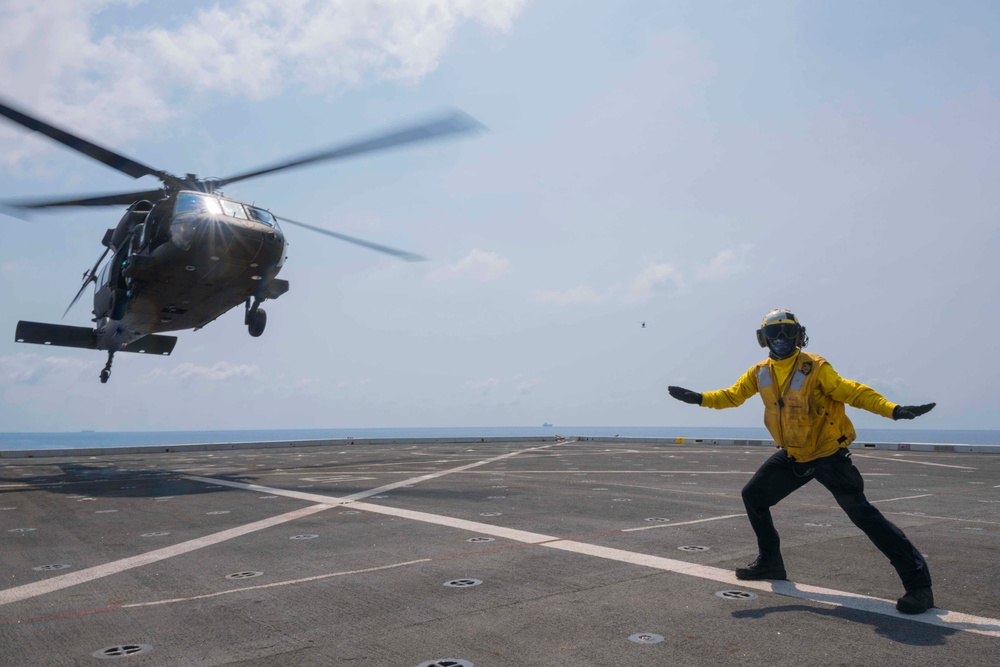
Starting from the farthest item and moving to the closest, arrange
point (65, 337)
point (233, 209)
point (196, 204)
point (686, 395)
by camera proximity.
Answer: point (65, 337)
point (233, 209)
point (196, 204)
point (686, 395)

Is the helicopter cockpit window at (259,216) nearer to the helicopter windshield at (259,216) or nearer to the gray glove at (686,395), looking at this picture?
the helicopter windshield at (259,216)

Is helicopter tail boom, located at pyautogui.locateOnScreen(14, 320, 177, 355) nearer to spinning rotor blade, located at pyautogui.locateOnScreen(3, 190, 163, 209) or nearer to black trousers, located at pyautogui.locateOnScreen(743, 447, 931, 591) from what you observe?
spinning rotor blade, located at pyautogui.locateOnScreen(3, 190, 163, 209)

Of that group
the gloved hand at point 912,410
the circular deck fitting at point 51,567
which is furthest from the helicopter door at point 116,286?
the gloved hand at point 912,410

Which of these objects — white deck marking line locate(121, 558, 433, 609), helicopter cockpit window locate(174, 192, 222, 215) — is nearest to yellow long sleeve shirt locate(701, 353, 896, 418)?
white deck marking line locate(121, 558, 433, 609)

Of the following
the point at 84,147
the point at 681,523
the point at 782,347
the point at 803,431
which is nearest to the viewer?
the point at 803,431

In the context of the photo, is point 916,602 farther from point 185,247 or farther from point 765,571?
point 185,247

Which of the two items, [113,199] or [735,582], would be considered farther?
[113,199]

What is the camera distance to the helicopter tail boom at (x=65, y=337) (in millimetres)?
22109

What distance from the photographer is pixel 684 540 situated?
767 centimetres

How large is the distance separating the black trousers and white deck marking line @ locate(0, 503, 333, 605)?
626cm

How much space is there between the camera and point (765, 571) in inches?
229

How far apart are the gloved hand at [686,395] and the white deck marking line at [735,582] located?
1.58 meters

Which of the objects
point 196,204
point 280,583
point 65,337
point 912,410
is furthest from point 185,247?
point 912,410

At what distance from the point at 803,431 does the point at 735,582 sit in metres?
1.45
